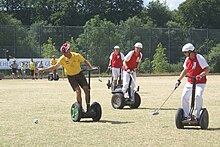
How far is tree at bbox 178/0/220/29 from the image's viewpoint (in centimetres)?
10106

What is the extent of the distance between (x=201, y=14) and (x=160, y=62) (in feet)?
141

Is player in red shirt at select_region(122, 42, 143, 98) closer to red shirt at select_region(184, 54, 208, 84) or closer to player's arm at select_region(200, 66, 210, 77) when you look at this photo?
red shirt at select_region(184, 54, 208, 84)

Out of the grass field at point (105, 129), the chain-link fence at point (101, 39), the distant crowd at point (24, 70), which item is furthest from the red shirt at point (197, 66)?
the chain-link fence at point (101, 39)

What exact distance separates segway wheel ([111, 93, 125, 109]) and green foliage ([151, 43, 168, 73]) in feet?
139

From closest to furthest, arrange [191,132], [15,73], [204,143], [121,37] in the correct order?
[204,143], [191,132], [15,73], [121,37]

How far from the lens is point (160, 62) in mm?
61031

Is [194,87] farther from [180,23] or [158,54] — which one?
[180,23]

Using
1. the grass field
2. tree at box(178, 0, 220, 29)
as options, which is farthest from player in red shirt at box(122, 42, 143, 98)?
tree at box(178, 0, 220, 29)

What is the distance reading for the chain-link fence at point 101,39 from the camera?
56.7 m

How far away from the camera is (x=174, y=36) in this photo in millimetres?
64500

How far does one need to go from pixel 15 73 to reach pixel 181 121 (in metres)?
38.8

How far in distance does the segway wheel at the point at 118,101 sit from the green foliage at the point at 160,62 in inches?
1672

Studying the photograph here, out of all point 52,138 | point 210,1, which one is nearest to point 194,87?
point 52,138

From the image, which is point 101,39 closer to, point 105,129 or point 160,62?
point 160,62
